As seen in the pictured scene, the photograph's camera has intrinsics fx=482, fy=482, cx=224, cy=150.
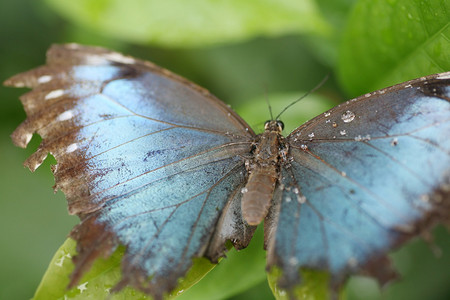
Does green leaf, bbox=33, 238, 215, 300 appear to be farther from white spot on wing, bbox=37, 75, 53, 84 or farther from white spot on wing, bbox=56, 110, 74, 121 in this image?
white spot on wing, bbox=37, 75, 53, 84

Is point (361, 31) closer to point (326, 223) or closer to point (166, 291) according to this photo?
point (326, 223)

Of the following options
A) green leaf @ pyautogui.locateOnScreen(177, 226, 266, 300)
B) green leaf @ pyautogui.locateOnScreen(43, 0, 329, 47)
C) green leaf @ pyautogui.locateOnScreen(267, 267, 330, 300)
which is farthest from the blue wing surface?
green leaf @ pyautogui.locateOnScreen(43, 0, 329, 47)

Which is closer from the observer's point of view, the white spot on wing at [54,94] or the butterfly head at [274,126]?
the butterfly head at [274,126]

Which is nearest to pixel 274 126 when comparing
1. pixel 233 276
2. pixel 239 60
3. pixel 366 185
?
pixel 366 185

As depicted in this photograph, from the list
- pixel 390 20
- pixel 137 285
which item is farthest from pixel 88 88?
pixel 390 20

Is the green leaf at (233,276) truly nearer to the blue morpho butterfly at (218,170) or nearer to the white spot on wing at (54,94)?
the blue morpho butterfly at (218,170)

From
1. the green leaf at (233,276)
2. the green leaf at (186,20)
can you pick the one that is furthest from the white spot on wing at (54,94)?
the green leaf at (233,276)
